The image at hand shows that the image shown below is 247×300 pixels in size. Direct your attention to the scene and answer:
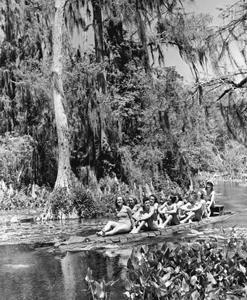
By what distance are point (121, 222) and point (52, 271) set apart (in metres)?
3.17

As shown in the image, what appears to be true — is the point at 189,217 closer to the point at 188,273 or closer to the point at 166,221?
the point at 166,221

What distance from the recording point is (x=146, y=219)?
1185cm

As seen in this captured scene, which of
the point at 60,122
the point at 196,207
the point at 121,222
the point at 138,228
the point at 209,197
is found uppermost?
the point at 60,122

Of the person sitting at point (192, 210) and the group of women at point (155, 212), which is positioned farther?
the person sitting at point (192, 210)

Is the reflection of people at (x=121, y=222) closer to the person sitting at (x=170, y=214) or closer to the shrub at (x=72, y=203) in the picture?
the person sitting at (x=170, y=214)

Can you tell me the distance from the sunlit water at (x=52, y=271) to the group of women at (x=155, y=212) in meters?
1.16

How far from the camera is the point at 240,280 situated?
197 inches

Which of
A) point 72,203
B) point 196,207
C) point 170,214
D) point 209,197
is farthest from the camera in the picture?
point 72,203

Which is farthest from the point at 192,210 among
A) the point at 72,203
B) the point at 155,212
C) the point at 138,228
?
the point at 72,203

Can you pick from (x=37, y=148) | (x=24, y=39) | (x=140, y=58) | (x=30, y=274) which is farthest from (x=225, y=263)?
(x=24, y=39)

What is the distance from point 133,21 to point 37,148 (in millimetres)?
7352

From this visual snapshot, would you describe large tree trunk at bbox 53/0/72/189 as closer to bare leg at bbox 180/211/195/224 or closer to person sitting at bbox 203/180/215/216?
person sitting at bbox 203/180/215/216

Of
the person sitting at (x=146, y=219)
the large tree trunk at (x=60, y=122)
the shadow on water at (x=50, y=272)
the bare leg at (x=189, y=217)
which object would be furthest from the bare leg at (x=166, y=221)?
the large tree trunk at (x=60, y=122)

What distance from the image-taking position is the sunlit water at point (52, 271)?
7145mm
